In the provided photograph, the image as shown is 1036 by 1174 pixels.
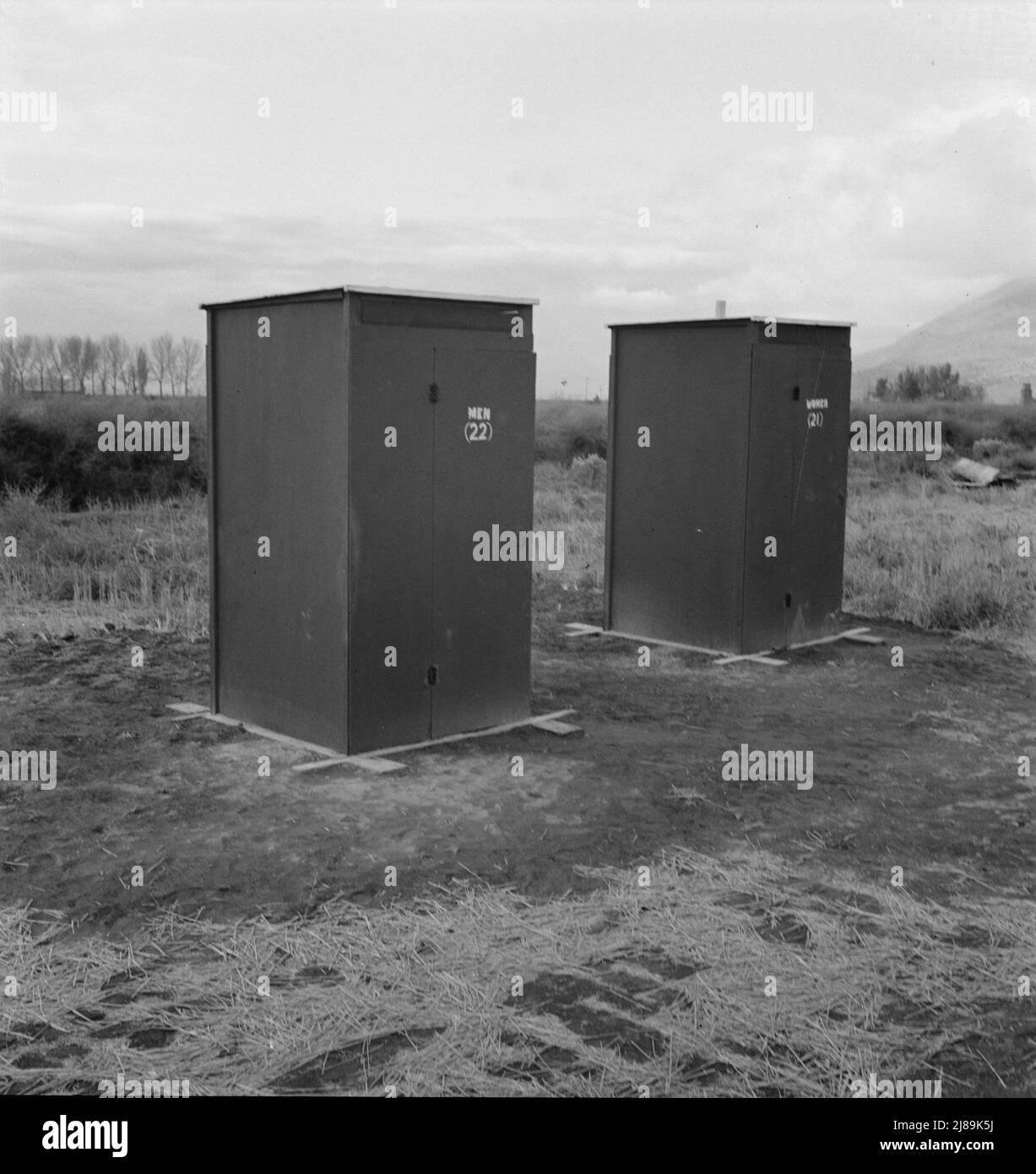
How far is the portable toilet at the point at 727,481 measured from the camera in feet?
34.0

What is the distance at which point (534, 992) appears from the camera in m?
4.54

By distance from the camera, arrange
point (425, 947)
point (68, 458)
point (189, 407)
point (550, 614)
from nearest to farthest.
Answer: point (425, 947) < point (550, 614) < point (68, 458) < point (189, 407)

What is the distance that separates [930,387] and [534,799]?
45220 millimetres

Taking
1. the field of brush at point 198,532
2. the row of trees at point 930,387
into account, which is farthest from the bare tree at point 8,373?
the row of trees at point 930,387

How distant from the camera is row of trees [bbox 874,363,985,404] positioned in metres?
47.9

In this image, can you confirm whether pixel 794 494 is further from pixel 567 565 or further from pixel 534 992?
pixel 534 992

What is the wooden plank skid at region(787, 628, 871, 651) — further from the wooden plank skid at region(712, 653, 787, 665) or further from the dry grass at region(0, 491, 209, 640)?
the dry grass at region(0, 491, 209, 640)

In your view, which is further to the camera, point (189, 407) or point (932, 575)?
point (189, 407)

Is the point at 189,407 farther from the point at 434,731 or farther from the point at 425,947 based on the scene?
the point at 425,947

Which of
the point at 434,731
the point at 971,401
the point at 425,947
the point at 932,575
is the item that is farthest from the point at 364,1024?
the point at 971,401

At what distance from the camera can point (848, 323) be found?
11.0 m

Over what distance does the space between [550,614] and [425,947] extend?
743 centimetres

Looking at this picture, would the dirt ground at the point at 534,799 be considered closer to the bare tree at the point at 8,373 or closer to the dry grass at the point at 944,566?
the dry grass at the point at 944,566

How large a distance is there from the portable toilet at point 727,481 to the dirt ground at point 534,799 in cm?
113
